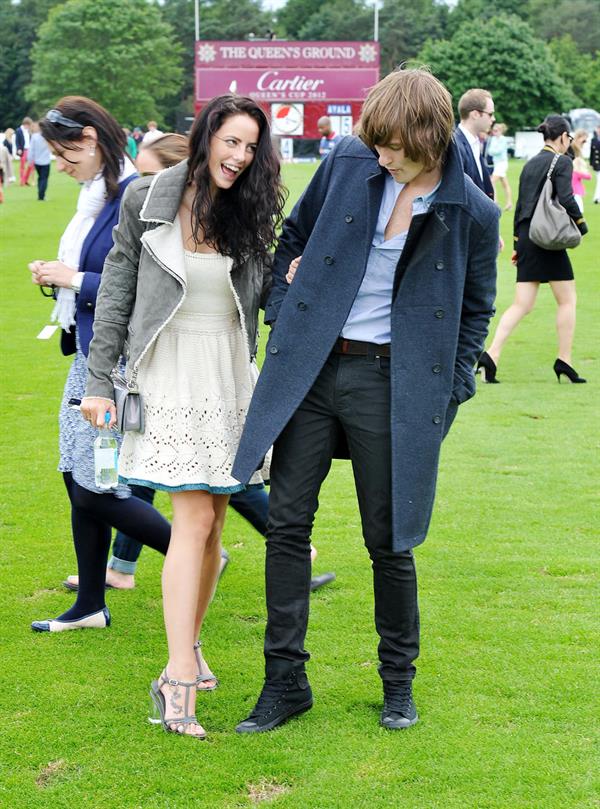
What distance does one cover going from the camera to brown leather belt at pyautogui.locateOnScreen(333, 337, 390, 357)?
3.88m

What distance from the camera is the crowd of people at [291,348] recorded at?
3.82 metres

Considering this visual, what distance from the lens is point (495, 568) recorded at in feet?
18.6

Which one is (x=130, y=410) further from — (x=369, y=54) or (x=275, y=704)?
(x=369, y=54)

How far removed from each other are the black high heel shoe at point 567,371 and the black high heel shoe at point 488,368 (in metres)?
0.50

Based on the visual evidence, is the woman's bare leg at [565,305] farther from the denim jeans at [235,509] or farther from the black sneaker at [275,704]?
the black sneaker at [275,704]

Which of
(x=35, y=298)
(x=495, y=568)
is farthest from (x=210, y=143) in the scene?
(x=35, y=298)

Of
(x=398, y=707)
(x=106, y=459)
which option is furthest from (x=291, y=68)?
(x=398, y=707)

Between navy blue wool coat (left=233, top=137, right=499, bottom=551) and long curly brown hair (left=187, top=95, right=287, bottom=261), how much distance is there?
14 centimetres

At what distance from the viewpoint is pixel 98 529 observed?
4812mm

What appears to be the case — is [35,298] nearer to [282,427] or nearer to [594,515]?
[594,515]

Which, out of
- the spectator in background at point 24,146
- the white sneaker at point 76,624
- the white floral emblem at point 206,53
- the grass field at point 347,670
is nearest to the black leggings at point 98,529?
the white sneaker at point 76,624

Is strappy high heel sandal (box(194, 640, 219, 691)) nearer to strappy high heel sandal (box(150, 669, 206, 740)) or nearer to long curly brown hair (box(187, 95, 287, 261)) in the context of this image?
strappy high heel sandal (box(150, 669, 206, 740))

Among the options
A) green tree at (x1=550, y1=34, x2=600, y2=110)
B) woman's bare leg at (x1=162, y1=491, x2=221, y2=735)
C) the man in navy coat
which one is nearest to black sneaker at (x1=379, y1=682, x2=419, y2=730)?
the man in navy coat

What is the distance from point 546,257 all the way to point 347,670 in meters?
6.35
